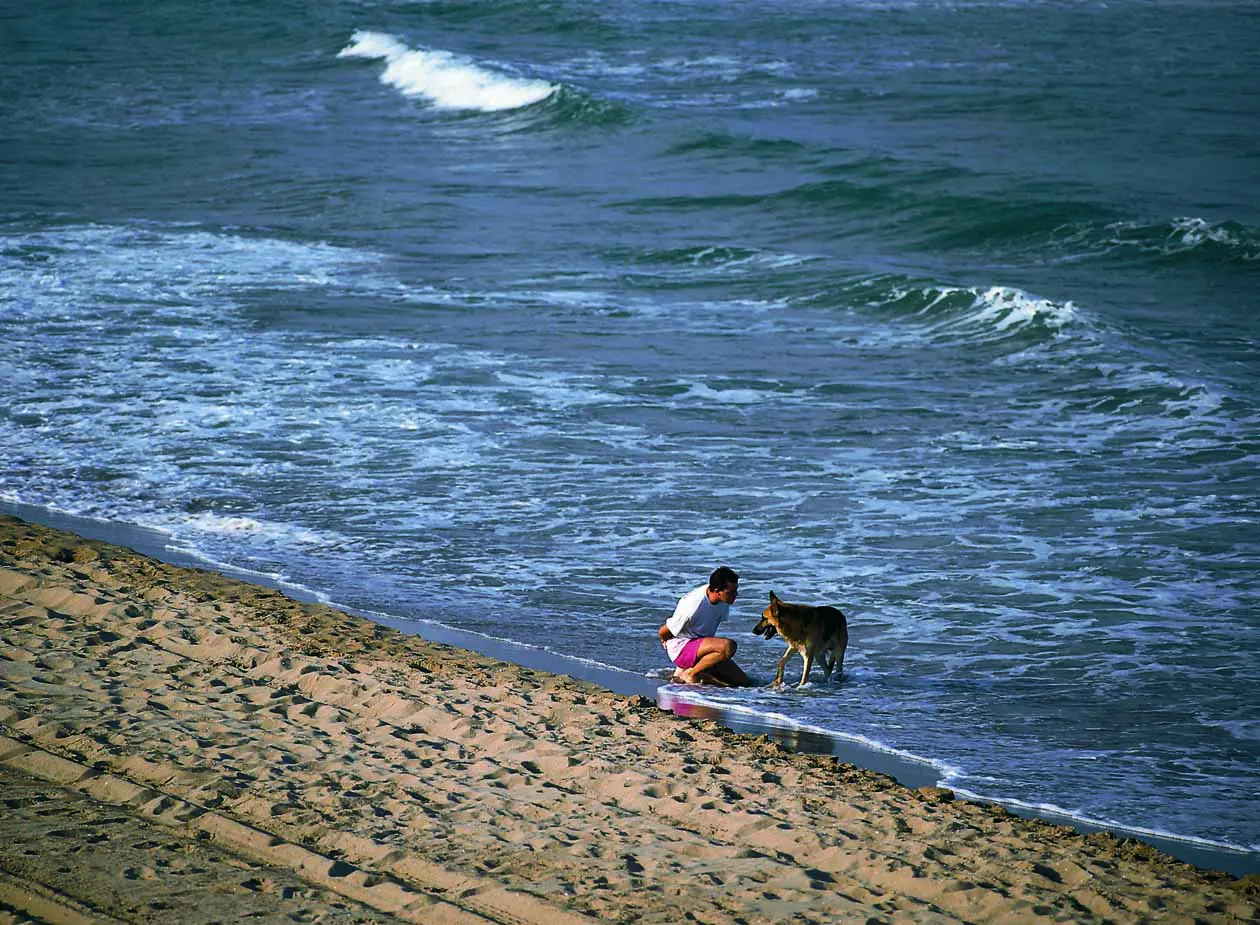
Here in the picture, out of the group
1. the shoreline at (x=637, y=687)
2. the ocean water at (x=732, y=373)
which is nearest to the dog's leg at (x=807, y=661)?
the ocean water at (x=732, y=373)

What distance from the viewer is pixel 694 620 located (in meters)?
9.02

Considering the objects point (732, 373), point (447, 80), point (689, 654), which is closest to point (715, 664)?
point (689, 654)

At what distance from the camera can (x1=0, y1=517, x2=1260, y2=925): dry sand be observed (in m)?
5.75

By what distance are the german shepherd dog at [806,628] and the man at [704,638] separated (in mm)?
246

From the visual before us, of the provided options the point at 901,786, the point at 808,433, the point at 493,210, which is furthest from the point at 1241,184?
the point at 901,786

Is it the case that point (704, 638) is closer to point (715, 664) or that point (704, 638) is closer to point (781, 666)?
point (715, 664)

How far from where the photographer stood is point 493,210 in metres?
25.4

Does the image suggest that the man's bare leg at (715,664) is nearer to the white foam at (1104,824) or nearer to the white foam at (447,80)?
the white foam at (1104,824)

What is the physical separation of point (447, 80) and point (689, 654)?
1222 inches

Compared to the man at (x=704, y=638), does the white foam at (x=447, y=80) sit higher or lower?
higher

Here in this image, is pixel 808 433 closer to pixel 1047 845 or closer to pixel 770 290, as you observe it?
pixel 770 290

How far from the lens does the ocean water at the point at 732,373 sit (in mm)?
9570

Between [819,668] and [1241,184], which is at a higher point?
[1241,184]

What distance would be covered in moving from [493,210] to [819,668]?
1716cm
